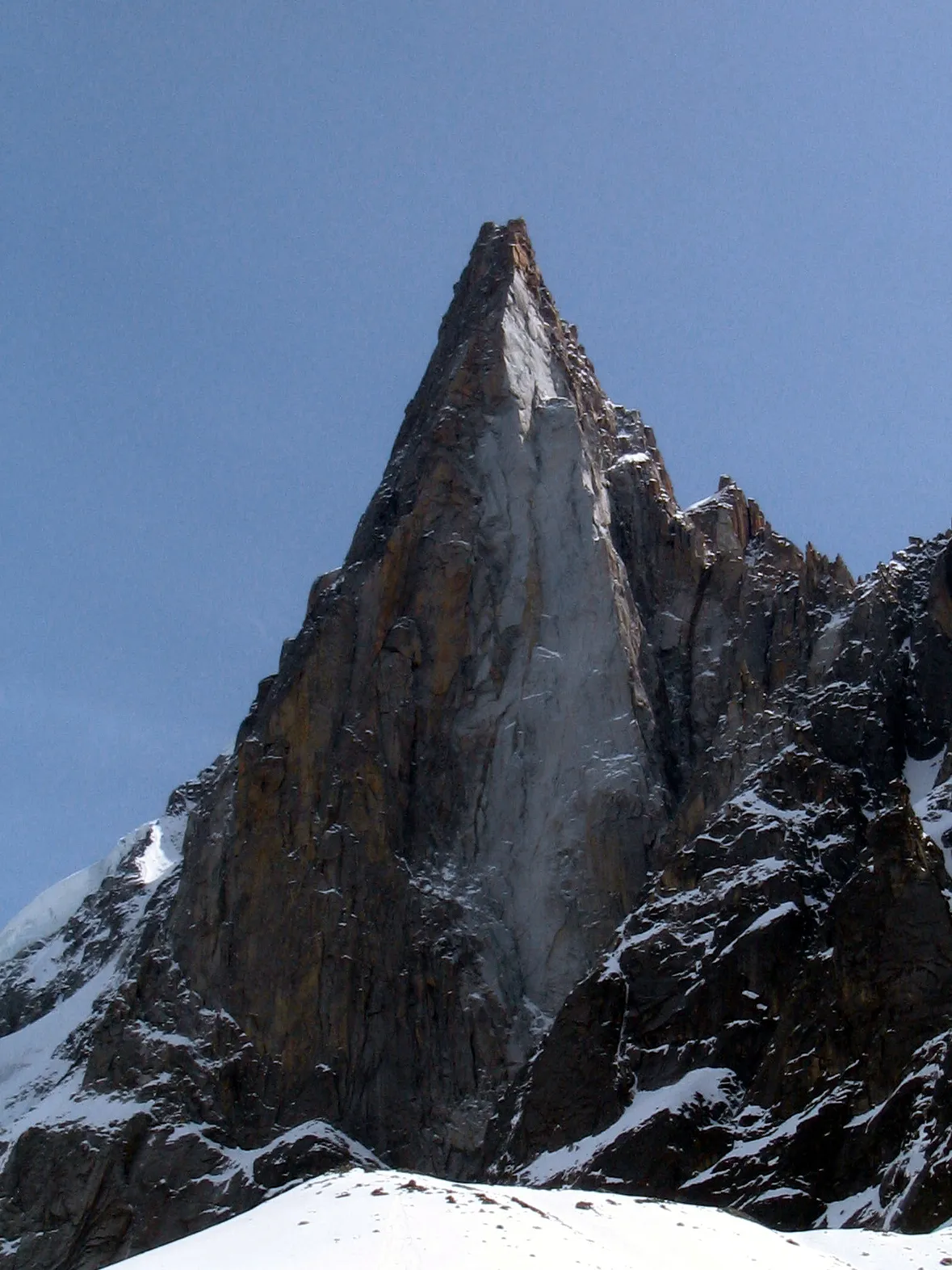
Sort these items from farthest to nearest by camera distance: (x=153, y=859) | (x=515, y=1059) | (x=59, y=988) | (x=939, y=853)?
(x=153, y=859)
(x=59, y=988)
(x=515, y=1059)
(x=939, y=853)

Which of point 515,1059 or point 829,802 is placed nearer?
point 829,802

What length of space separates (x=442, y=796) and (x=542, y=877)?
864 cm

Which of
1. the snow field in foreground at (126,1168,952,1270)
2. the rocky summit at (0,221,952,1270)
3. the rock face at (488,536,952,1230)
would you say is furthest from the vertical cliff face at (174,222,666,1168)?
the snow field in foreground at (126,1168,952,1270)

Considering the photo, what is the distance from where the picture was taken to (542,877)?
10375 cm

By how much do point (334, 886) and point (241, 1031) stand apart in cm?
933

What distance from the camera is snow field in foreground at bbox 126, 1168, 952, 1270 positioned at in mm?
42438

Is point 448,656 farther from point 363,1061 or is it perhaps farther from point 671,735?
point 363,1061

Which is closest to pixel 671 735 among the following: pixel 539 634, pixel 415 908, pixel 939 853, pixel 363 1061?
pixel 539 634

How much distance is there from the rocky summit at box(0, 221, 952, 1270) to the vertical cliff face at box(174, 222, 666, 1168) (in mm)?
202

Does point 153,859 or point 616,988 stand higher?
point 153,859

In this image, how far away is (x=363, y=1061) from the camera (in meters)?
101

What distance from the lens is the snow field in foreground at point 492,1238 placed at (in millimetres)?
42438

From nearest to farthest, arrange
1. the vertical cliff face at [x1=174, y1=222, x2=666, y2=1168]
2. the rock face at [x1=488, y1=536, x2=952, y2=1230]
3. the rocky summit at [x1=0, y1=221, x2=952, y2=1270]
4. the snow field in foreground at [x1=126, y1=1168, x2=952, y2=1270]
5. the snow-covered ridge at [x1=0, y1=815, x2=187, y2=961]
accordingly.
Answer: the snow field in foreground at [x1=126, y1=1168, x2=952, y2=1270] → the rock face at [x1=488, y1=536, x2=952, y2=1230] → the rocky summit at [x1=0, y1=221, x2=952, y2=1270] → the vertical cliff face at [x1=174, y1=222, x2=666, y2=1168] → the snow-covered ridge at [x1=0, y1=815, x2=187, y2=961]

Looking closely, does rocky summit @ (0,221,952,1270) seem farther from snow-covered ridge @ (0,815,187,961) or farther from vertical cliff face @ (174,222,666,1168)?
snow-covered ridge @ (0,815,187,961)
